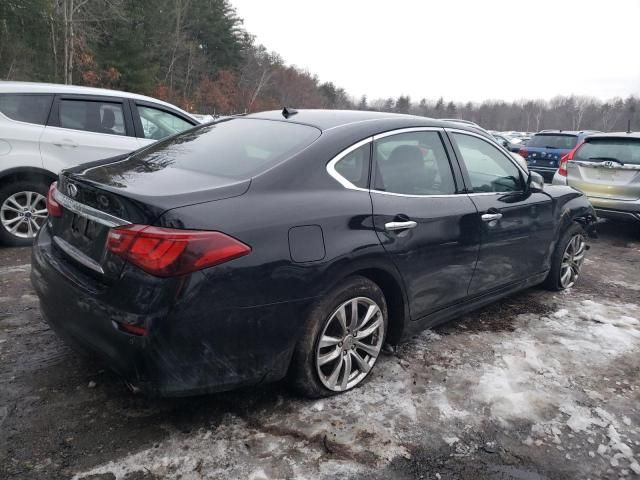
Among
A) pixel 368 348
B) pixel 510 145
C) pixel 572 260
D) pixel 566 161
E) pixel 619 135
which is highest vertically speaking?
pixel 510 145

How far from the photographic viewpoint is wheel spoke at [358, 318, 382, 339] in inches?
112

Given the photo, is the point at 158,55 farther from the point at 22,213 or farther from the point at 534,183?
the point at 534,183

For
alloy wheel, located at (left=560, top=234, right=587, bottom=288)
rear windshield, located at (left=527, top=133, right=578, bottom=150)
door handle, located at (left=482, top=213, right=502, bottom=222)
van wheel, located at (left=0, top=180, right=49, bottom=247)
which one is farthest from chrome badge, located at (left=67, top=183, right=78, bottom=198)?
rear windshield, located at (left=527, top=133, right=578, bottom=150)

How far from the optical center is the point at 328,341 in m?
2.67

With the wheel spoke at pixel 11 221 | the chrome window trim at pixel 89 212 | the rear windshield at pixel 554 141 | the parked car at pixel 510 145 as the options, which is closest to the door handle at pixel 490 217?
the chrome window trim at pixel 89 212

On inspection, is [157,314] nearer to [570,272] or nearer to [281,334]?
[281,334]

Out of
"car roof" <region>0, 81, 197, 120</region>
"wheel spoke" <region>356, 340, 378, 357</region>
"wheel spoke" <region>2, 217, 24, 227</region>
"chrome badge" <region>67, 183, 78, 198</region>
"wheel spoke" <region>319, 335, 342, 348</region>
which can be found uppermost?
"car roof" <region>0, 81, 197, 120</region>

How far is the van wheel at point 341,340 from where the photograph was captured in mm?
2562

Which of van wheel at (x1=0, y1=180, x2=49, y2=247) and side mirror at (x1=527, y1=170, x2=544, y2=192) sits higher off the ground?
side mirror at (x1=527, y1=170, x2=544, y2=192)

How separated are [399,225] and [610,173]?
5.77 metres

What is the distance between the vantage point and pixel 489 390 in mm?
3004

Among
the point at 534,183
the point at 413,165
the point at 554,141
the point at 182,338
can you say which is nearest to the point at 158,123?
the point at 413,165

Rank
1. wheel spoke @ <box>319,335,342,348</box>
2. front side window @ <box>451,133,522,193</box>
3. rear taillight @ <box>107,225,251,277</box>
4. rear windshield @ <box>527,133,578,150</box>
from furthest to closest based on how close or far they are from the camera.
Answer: rear windshield @ <box>527,133,578,150</box> < front side window @ <box>451,133,522,193</box> < wheel spoke @ <box>319,335,342,348</box> < rear taillight @ <box>107,225,251,277</box>

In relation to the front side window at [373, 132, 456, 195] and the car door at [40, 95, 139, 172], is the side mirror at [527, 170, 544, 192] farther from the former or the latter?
the car door at [40, 95, 139, 172]
